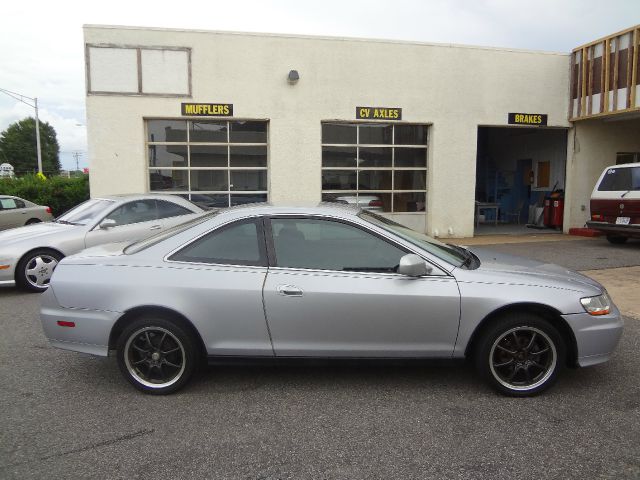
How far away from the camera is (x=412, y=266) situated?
3.65m

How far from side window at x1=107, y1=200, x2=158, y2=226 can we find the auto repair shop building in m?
4.86

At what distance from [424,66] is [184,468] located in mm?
12591

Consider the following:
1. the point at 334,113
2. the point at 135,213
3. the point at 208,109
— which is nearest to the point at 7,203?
the point at 208,109

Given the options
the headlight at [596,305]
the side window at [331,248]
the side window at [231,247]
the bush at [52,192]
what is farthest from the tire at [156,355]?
the bush at [52,192]

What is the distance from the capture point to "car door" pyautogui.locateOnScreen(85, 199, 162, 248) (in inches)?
302

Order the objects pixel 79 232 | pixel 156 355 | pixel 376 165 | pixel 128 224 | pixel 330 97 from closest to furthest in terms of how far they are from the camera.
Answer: pixel 156 355 < pixel 79 232 < pixel 128 224 < pixel 330 97 < pixel 376 165

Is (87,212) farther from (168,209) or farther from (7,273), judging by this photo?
(7,273)

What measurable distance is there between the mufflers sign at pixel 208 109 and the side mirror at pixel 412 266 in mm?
10059

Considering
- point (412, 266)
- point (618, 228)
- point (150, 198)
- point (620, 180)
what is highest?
point (620, 180)

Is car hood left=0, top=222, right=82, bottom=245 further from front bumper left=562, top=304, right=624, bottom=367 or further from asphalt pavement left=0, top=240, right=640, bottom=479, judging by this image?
front bumper left=562, top=304, right=624, bottom=367

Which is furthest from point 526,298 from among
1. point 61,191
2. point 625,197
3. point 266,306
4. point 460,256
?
point 61,191

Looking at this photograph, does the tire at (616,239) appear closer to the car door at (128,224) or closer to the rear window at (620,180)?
the rear window at (620,180)

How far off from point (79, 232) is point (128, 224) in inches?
27.7

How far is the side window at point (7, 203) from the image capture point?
15281 mm
